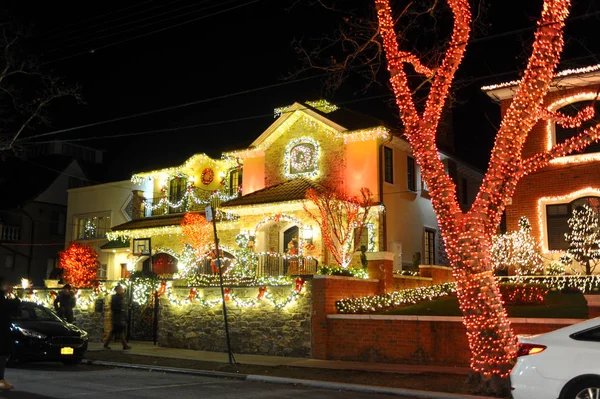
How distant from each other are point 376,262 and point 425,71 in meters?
7.89

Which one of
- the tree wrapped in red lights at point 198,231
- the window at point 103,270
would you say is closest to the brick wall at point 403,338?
the tree wrapped in red lights at point 198,231

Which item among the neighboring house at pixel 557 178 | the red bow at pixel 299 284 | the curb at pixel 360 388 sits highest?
the neighboring house at pixel 557 178

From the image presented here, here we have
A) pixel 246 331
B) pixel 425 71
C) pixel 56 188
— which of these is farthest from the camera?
pixel 56 188

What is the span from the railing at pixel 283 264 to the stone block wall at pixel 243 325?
4.62m

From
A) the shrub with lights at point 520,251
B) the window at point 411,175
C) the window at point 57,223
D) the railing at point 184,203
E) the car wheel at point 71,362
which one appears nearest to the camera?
the car wheel at point 71,362

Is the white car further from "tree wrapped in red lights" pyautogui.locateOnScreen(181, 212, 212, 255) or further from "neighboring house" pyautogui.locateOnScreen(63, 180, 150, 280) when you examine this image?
"neighboring house" pyautogui.locateOnScreen(63, 180, 150, 280)

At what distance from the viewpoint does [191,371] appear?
549 inches

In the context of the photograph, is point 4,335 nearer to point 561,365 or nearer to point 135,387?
point 135,387

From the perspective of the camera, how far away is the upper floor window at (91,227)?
3438cm

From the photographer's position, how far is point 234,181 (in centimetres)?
2964

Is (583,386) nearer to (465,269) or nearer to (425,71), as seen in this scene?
(465,269)

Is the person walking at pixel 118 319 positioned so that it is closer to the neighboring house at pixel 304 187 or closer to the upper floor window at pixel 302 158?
the neighboring house at pixel 304 187

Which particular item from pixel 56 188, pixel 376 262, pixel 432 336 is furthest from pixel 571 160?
pixel 56 188

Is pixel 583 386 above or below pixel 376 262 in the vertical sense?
below
